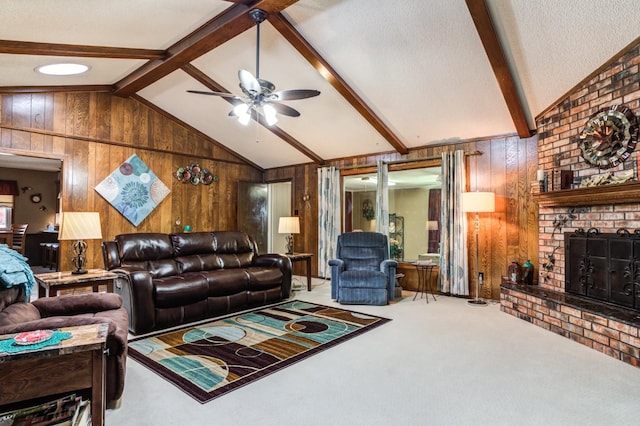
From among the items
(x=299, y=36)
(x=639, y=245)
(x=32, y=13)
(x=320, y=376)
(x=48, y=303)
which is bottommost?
(x=320, y=376)

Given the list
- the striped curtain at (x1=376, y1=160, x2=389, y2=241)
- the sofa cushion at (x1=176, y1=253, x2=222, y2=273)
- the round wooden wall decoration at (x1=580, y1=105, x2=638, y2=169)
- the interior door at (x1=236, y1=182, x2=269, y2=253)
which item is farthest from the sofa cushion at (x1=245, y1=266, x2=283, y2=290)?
the round wooden wall decoration at (x1=580, y1=105, x2=638, y2=169)

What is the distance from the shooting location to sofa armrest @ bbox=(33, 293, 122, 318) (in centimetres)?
257

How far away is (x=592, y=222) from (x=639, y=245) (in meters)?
0.59

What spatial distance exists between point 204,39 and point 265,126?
2317mm

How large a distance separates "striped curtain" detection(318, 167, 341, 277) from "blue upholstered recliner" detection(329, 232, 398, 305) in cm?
127

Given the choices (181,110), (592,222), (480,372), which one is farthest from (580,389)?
(181,110)

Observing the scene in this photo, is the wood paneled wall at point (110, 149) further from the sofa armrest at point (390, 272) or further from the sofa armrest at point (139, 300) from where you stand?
the sofa armrest at point (390, 272)

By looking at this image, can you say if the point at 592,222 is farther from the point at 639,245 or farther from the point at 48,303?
A: the point at 48,303

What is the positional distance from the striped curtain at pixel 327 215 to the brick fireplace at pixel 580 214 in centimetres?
300

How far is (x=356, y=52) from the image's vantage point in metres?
3.95

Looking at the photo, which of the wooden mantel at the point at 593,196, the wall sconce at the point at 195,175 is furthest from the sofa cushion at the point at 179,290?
the wooden mantel at the point at 593,196

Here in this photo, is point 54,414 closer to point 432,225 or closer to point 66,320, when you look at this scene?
point 66,320

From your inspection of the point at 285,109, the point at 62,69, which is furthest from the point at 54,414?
the point at 62,69

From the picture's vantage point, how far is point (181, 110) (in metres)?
6.04
